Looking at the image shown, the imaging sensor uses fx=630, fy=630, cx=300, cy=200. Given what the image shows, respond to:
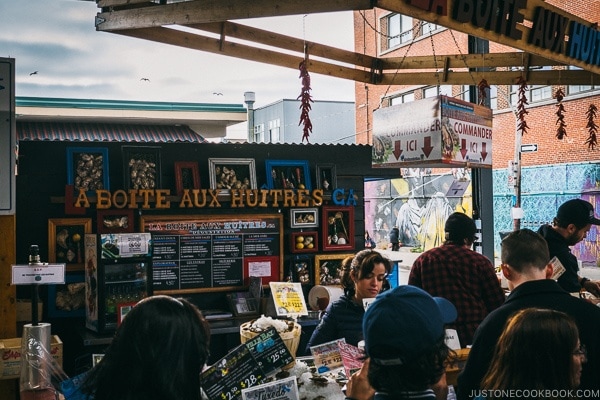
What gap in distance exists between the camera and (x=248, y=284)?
7.32 metres

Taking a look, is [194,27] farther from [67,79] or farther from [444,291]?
[67,79]

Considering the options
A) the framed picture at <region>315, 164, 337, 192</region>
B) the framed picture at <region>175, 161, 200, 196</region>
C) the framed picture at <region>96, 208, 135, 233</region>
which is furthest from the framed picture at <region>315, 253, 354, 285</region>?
the framed picture at <region>96, 208, 135, 233</region>

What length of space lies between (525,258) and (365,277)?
1.60m

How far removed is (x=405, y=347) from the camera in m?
1.84

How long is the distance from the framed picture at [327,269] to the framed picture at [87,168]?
2646mm

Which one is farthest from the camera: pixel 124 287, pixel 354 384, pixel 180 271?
pixel 180 271

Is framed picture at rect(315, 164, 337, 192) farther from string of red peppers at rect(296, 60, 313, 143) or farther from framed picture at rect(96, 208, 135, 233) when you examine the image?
string of red peppers at rect(296, 60, 313, 143)

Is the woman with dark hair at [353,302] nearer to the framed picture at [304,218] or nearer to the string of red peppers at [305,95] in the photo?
the string of red peppers at [305,95]

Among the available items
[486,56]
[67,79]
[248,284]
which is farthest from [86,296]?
[67,79]

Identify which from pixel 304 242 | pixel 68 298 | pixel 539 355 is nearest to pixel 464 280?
pixel 539 355

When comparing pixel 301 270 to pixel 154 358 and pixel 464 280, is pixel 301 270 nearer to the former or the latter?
pixel 464 280

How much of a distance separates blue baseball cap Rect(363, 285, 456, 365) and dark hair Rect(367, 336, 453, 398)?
19 millimetres

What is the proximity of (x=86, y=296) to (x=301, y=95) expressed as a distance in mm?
3117

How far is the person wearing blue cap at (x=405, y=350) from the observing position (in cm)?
184
